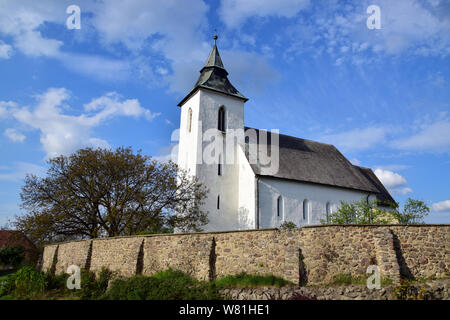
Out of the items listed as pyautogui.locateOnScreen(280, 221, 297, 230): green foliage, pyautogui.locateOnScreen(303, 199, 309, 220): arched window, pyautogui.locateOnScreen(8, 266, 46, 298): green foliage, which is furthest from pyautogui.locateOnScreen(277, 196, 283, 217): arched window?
pyautogui.locateOnScreen(8, 266, 46, 298): green foliage

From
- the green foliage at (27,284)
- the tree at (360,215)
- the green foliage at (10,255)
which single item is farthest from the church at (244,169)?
the green foliage at (10,255)

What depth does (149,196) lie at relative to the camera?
20594 mm

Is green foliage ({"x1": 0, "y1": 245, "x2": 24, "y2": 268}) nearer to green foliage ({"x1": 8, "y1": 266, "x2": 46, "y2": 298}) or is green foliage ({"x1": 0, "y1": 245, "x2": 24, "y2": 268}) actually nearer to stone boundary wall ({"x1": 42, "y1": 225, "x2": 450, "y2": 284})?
green foliage ({"x1": 8, "y1": 266, "x2": 46, "y2": 298})

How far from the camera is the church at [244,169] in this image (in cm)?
2373

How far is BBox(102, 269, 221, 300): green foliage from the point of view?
1030 centimetres

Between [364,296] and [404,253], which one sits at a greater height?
[404,253]

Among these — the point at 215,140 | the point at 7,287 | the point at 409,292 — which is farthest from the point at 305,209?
the point at 7,287

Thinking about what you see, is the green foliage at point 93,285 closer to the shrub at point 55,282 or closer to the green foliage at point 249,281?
the shrub at point 55,282

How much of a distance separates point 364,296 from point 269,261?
321cm

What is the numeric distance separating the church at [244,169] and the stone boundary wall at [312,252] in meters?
9.95

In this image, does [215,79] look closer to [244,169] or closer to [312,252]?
[244,169]
